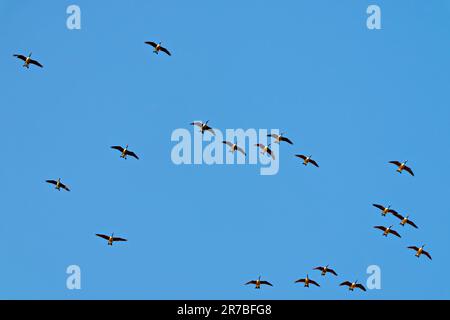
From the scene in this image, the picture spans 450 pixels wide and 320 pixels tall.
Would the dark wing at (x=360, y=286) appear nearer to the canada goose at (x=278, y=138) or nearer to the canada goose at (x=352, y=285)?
the canada goose at (x=352, y=285)

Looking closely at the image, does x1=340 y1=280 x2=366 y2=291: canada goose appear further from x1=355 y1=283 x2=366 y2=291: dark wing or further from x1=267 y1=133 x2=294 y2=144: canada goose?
x1=267 y1=133 x2=294 y2=144: canada goose

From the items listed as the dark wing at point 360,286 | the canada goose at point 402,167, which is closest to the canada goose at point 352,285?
the dark wing at point 360,286

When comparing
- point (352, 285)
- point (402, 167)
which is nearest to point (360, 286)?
point (352, 285)

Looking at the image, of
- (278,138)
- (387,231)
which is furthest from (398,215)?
(278,138)

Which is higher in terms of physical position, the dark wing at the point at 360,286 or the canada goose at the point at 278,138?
the canada goose at the point at 278,138

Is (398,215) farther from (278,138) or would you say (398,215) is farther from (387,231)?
(278,138)

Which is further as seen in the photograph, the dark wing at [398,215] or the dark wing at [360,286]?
the dark wing at [398,215]

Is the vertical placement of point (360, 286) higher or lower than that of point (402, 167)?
lower

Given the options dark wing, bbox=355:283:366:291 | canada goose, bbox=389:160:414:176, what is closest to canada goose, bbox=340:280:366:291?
dark wing, bbox=355:283:366:291

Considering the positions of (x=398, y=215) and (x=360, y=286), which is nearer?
(x=360, y=286)

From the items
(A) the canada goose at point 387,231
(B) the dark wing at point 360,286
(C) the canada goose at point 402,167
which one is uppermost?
(C) the canada goose at point 402,167
